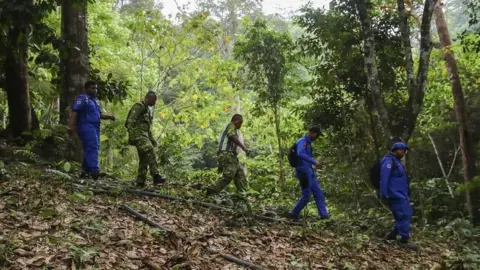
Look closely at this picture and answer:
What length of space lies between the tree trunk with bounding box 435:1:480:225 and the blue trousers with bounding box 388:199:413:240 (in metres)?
5.37

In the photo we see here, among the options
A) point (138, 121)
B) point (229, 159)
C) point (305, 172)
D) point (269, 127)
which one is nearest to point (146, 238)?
point (138, 121)

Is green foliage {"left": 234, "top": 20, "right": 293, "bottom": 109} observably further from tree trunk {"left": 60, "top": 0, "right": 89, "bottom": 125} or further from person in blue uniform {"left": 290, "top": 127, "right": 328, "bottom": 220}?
person in blue uniform {"left": 290, "top": 127, "right": 328, "bottom": 220}

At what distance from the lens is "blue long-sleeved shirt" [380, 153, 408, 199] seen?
26.1ft

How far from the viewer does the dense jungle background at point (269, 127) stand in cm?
538

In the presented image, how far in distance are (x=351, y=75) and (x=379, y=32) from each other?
129 cm

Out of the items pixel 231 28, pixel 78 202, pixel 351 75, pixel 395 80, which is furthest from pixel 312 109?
pixel 231 28

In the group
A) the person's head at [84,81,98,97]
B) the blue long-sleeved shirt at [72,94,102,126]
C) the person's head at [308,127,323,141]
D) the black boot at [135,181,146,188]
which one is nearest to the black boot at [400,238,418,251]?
the person's head at [308,127,323,141]

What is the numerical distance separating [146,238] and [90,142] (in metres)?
3.35

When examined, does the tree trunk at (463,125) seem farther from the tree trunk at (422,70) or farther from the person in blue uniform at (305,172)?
the person in blue uniform at (305,172)

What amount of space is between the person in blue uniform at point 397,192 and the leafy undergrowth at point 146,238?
356mm

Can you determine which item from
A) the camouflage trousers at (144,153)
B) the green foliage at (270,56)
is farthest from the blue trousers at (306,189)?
the green foliage at (270,56)

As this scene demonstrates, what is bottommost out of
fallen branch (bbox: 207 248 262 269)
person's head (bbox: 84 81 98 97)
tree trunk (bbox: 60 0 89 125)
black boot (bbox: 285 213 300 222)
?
black boot (bbox: 285 213 300 222)

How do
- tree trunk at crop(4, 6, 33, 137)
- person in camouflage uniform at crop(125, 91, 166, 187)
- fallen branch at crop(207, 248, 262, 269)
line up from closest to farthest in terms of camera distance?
1. fallen branch at crop(207, 248, 262, 269)
2. person in camouflage uniform at crop(125, 91, 166, 187)
3. tree trunk at crop(4, 6, 33, 137)

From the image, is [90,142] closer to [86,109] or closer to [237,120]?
[86,109]
